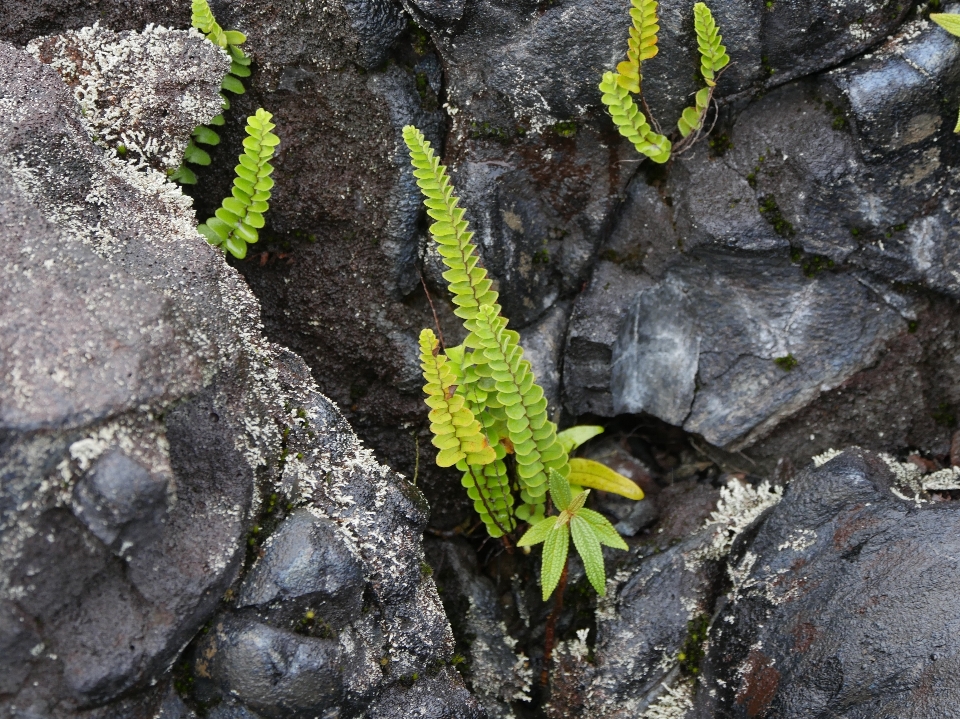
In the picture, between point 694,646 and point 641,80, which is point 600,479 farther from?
point 641,80

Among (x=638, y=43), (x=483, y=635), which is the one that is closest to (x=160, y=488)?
(x=483, y=635)

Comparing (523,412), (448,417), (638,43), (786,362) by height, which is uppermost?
(638,43)

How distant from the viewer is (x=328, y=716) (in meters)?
2.77

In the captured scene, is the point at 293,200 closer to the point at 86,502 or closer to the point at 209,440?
the point at 209,440

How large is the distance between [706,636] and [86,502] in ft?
7.46

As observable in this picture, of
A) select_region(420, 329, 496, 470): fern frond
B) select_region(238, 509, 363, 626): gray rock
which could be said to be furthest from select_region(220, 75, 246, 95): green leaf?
select_region(238, 509, 363, 626): gray rock

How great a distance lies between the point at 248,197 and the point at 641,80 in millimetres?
1672

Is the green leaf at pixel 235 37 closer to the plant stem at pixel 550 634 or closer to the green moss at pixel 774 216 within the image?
the green moss at pixel 774 216

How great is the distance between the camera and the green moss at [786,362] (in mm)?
3719


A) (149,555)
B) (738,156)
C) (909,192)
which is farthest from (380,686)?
(909,192)

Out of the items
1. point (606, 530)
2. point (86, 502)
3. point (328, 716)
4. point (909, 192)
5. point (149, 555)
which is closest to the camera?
point (86, 502)

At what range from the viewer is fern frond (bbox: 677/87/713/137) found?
11.4 ft

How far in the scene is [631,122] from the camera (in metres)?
3.40

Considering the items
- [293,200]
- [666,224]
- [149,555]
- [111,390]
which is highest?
[111,390]
